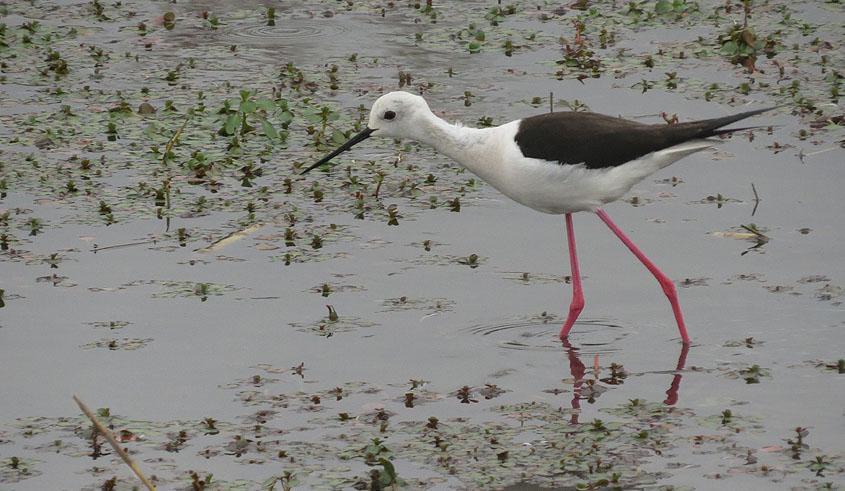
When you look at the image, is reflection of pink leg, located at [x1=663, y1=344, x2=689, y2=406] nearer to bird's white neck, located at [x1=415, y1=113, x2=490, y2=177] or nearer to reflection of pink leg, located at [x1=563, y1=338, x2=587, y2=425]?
reflection of pink leg, located at [x1=563, y1=338, x2=587, y2=425]

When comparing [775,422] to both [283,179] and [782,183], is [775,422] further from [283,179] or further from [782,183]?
[283,179]

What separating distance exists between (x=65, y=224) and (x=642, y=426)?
14.8 ft

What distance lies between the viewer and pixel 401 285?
8.79 m

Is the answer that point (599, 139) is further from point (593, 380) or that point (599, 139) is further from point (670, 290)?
point (593, 380)

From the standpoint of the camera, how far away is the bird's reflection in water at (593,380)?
7.25 m

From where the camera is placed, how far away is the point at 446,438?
6.75 m

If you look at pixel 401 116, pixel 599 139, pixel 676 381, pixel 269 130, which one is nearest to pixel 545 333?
pixel 676 381

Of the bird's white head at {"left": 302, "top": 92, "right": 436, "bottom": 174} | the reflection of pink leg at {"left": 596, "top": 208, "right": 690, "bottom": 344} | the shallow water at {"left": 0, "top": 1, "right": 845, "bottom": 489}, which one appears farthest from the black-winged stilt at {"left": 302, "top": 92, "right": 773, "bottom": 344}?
the shallow water at {"left": 0, "top": 1, "right": 845, "bottom": 489}

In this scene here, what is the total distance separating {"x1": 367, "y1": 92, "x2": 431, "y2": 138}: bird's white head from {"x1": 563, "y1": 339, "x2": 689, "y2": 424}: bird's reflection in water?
161 cm

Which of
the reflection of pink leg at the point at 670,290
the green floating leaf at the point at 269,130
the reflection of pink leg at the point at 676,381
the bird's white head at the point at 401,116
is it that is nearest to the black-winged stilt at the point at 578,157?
the reflection of pink leg at the point at 670,290

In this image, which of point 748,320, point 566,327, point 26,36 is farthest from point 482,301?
point 26,36

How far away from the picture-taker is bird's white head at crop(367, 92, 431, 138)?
8.49 m

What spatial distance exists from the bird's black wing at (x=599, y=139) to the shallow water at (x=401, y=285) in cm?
95

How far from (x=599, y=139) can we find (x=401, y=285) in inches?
60.6
